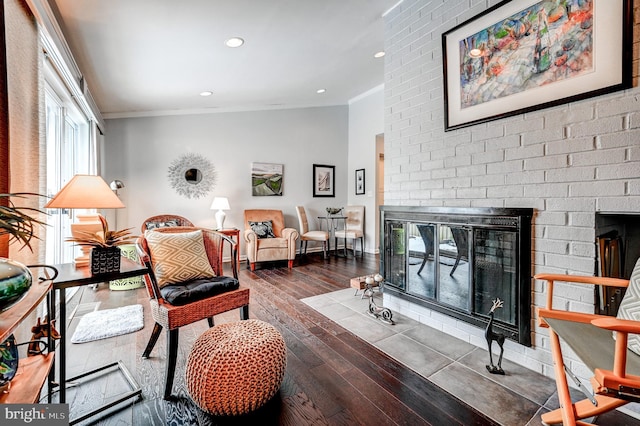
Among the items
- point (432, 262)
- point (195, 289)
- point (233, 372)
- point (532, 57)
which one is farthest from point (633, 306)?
point (195, 289)

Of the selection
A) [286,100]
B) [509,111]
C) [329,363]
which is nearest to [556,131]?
[509,111]

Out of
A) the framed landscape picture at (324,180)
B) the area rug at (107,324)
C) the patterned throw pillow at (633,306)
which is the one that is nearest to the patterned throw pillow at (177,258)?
the area rug at (107,324)

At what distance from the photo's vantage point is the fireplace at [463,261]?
5.74 ft

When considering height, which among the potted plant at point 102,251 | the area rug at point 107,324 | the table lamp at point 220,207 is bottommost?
the area rug at point 107,324

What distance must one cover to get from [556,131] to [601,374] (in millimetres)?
1324

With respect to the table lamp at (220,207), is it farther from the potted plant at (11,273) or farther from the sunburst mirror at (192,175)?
the potted plant at (11,273)

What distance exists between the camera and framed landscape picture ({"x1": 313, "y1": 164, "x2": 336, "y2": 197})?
5906 millimetres

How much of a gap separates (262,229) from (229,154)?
1.50 m

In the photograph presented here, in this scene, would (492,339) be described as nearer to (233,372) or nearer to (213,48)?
(233,372)

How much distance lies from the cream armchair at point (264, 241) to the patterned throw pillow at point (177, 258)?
2442 millimetres

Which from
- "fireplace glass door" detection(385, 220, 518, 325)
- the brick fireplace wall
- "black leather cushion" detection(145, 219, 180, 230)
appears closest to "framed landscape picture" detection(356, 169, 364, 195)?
the brick fireplace wall

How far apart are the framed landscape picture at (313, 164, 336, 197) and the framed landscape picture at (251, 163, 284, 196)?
755mm

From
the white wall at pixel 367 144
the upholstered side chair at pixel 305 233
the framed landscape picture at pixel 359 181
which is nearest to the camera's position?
the upholstered side chair at pixel 305 233

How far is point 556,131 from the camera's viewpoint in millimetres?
1630
